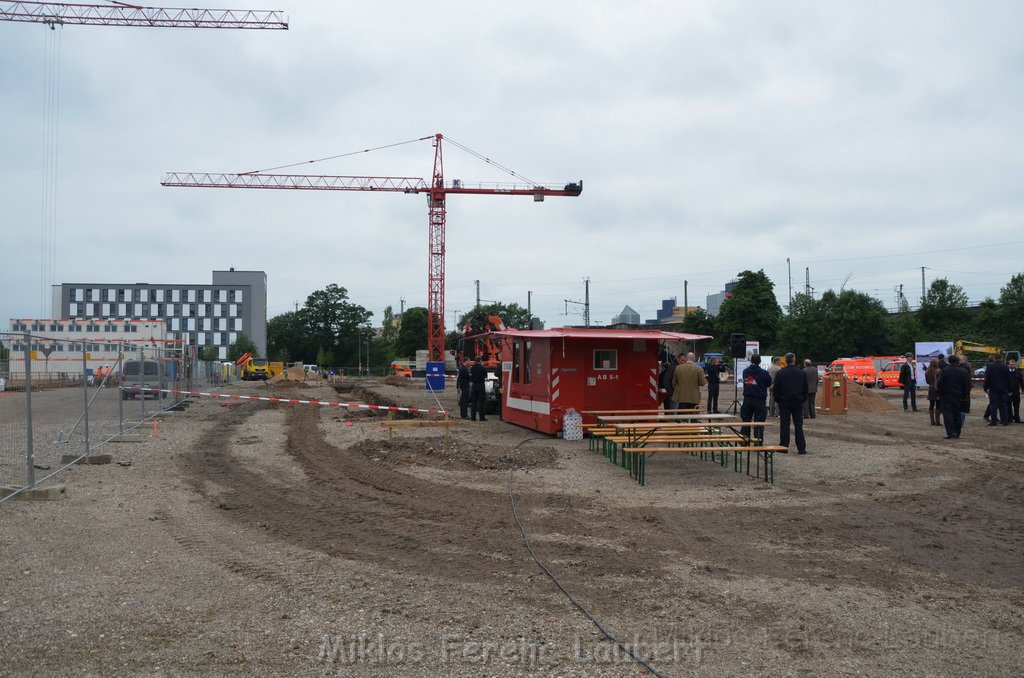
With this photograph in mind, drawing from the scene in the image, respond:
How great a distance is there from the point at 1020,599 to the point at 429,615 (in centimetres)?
441

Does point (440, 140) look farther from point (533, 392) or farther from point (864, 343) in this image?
point (533, 392)

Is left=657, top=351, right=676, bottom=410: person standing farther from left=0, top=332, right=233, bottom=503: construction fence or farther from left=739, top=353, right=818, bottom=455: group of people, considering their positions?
left=0, top=332, right=233, bottom=503: construction fence

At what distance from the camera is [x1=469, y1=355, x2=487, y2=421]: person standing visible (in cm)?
1953

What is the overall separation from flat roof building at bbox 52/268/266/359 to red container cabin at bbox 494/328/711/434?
326 ft

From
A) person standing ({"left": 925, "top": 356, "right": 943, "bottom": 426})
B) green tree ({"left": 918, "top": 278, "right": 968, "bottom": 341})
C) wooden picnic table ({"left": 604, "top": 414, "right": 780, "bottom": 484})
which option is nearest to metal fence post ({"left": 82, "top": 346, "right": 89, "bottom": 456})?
wooden picnic table ({"left": 604, "top": 414, "right": 780, "bottom": 484})

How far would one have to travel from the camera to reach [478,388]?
19688 mm

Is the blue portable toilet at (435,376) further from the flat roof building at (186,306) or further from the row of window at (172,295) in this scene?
the row of window at (172,295)

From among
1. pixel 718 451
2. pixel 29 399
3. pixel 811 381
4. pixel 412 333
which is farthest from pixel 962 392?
pixel 412 333

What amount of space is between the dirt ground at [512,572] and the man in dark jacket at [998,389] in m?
7.23

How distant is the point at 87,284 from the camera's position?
354ft

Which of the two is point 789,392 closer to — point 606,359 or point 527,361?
point 606,359

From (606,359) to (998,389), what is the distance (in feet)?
32.6

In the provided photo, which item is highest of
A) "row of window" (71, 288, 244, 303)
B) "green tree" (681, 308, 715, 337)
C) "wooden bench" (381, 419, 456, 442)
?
"row of window" (71, 288, 244, 303)

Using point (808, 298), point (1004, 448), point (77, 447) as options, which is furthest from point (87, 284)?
point (1004, 448)
